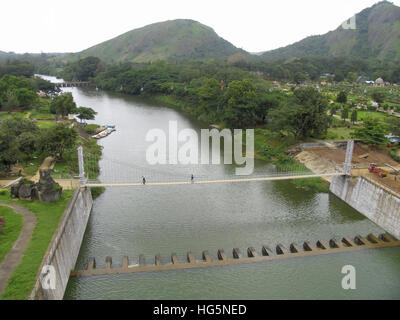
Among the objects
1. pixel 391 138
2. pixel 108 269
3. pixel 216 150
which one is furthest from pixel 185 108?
pixel 108 269

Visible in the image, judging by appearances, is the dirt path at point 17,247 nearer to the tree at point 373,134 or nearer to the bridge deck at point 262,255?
the bridge deck at point 262,255

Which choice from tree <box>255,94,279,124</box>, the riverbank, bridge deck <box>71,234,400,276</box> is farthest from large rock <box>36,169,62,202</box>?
tree <box>255,94,279,124</box>

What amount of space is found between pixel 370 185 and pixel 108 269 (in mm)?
13183

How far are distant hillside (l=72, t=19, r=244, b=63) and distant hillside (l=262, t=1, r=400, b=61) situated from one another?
2877 cm

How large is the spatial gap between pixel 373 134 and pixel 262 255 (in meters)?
14.3

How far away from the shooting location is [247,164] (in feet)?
81.8

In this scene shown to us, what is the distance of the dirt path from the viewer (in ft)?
31.6

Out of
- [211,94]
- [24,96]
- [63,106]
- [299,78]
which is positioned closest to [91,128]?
[63,106]

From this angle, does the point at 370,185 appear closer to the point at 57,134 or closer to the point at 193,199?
the point at 193,199

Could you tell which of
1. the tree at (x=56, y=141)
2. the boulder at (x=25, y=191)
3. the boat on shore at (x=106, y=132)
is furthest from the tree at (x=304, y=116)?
the boulder at (x=25, y=191)

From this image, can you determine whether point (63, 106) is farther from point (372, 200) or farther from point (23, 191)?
point (372, 200)

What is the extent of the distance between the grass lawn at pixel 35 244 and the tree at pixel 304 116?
17058mm

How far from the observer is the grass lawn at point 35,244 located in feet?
29.6

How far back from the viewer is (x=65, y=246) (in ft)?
38.9
